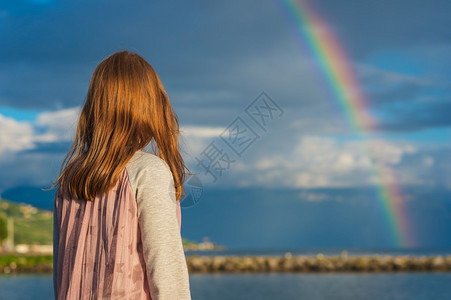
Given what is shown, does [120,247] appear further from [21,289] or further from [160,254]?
[21,289]

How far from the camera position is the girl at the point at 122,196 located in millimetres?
1766

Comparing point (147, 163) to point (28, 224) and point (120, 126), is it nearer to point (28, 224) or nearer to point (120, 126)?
point (120, 126)

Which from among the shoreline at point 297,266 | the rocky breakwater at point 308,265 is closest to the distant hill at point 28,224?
the shoreline at point 297,266

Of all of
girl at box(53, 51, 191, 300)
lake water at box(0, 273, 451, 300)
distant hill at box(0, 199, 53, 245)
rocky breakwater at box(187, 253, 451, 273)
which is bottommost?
lake water at box(0, 273, 451, 300)

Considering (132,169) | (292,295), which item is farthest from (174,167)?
(292,295)

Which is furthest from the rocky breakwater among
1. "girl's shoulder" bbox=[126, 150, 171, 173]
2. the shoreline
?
"girl's shoulder" bbox=[126, 150, 171, 173]

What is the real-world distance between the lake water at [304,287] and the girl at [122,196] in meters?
29.3

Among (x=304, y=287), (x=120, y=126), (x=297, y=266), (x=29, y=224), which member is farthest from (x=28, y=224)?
(x=120, y=126)

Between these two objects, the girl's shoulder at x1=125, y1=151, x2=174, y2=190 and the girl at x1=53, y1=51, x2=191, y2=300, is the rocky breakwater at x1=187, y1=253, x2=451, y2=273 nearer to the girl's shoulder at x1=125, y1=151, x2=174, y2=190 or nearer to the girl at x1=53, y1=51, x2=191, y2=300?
the girl at x1=53, y1=51, x2=191, y2=300

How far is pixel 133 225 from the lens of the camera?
1.79 meters

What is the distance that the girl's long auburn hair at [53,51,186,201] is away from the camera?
185 centimetres

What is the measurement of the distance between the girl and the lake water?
2931cm

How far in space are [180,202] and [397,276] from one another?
46.1 meters

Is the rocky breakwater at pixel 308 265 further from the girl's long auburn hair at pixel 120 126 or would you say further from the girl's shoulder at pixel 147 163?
the girl's shoulder at pixel 147 163
